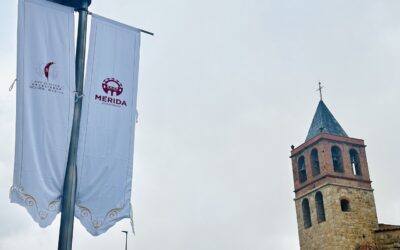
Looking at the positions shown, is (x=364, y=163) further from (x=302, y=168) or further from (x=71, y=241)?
(x=71, y=241)

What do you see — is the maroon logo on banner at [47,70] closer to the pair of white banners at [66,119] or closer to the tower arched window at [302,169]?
the pair of white banners at [66,119]

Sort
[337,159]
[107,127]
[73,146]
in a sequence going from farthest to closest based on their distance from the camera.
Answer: [337,159] < [107,127] < [73,146]

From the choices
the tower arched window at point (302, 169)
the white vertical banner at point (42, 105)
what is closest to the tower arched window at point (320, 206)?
the tower arched window at point (302, 169)

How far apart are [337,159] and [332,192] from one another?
265cm

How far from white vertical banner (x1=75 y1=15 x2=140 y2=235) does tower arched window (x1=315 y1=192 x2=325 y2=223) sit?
21728 mm

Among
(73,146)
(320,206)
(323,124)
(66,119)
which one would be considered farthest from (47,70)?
(323,124)

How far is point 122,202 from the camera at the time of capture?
7.46 metres

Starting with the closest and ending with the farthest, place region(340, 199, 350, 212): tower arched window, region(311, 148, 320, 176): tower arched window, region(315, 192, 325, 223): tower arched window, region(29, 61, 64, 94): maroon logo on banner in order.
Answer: region(29, 61, 64, 94): maroon logo on banner → region(340, 199, 350, 212): tower arched window → region(315, 192, 325, 223): tower arched window → region(311, 148, 320, 176): tower arched window

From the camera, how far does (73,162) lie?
279 inches

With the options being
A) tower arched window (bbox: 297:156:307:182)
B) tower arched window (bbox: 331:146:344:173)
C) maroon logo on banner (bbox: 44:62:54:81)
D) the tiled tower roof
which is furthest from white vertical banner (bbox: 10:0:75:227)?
tower arched window (bbox: 297:156:307:182)

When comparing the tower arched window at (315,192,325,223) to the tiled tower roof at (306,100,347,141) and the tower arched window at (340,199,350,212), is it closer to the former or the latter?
the tower arched window at (340,199,350,212)

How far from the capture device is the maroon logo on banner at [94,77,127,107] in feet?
25.1

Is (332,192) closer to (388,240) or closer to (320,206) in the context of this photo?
(320,206)

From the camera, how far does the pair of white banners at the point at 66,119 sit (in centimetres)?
683
